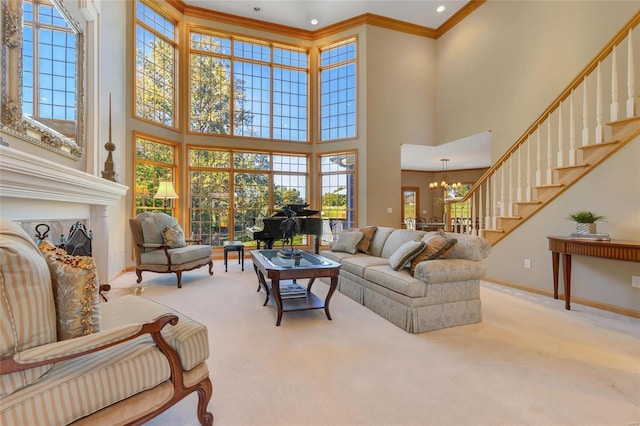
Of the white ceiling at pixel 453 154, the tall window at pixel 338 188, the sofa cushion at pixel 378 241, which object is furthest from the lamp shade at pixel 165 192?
the white ceiling at pixel 453 154

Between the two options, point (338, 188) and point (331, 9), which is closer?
point (331, 9)

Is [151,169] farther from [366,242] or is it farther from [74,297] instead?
[74,297]

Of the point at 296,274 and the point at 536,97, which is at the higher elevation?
the point at 536,97

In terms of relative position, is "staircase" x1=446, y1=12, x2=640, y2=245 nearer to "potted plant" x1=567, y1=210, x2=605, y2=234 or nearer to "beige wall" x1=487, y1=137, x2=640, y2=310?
"beige wall" x1=487, y1=137, x2=640, y2=310

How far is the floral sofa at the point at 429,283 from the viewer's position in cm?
275

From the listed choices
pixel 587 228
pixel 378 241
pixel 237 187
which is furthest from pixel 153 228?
pixel 587 228

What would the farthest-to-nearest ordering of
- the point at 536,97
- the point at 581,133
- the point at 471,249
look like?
the point at 536,97, the point at 581,133, the point at 471,249

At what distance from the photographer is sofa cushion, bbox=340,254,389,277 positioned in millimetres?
3529

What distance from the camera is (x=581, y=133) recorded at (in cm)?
416

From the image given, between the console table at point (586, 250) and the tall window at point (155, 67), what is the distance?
7.06 metres

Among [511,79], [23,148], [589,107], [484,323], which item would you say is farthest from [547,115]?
[23,148]

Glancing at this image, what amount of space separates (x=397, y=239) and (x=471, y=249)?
1018 millimetres

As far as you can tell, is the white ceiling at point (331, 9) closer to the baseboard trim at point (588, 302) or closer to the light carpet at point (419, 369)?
the baseboard trim at point (588, 302)

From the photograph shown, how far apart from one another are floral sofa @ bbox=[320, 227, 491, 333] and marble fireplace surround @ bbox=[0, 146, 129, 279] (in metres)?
3.04
